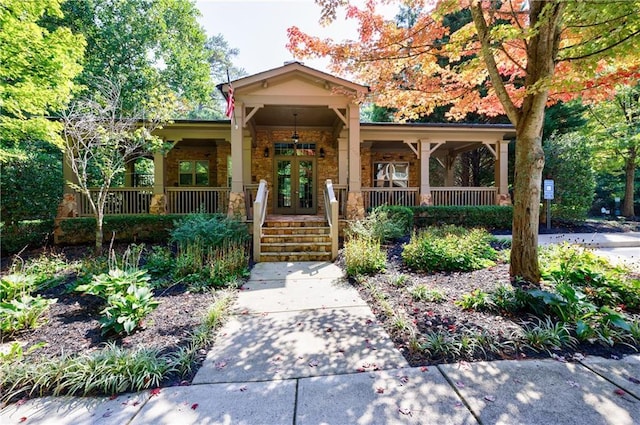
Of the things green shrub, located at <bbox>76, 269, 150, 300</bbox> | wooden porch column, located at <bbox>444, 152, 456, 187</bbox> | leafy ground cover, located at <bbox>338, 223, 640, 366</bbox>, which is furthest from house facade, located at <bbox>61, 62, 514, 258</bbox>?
green shrub, located at <bbox>76, 269, 150, 300</bbox>

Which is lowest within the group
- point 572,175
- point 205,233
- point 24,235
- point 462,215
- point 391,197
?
point 24,235

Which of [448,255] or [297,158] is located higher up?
[297,158]

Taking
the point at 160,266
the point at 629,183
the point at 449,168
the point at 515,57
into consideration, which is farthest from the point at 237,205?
the point at 629,183

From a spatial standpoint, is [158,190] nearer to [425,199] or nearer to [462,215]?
[425,199]

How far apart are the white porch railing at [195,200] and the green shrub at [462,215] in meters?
6.68

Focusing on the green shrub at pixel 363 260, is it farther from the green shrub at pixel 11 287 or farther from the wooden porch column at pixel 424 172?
the wooden porch column at pixel 424 172

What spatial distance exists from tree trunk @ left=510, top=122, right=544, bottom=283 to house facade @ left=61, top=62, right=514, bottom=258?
435 centimetres

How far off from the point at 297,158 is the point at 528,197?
327 inches

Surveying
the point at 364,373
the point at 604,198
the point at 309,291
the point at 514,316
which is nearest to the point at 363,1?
the point at 309,291

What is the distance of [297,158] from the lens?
11320 millimetres

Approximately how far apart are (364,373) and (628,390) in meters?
1.99

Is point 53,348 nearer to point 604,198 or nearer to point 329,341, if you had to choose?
point 329,341

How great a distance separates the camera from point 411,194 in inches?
436

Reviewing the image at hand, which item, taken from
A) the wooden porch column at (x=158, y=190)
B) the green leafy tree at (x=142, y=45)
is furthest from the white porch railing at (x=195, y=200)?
the green leafy tree at (x=142, y=45)
